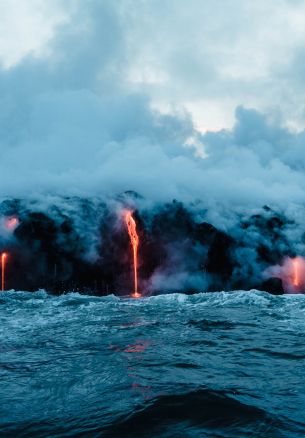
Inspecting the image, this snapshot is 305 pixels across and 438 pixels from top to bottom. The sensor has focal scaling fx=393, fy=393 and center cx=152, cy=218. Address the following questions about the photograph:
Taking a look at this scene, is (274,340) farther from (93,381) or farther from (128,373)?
(93,381)

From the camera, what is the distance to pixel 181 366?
12.5 m

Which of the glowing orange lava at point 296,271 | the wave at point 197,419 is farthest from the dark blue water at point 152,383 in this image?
the glowing orange lava at point 296,271

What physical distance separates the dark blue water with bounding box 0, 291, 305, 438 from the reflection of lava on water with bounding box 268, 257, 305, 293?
62.9 metres

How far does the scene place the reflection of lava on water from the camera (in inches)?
3115

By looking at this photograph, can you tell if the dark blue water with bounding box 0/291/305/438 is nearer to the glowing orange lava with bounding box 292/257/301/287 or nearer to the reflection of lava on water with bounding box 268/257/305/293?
the reflection of lava on water with bounding box 268/257/305/293

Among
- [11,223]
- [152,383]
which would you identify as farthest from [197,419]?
[11,223]

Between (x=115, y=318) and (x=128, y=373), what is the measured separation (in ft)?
50.5

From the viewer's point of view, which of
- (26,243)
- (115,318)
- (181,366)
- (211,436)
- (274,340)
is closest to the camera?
(211,436)

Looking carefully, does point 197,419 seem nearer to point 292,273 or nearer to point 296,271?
point 292,273

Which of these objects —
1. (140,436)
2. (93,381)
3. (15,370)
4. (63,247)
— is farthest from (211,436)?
(63,247)

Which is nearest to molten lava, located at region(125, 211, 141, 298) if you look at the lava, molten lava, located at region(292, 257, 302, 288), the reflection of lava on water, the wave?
the lava

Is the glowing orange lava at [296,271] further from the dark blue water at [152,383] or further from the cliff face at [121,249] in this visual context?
the dark blue water at [152,383]

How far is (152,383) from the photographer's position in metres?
10.5

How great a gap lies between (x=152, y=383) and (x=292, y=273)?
78322 millimetres
